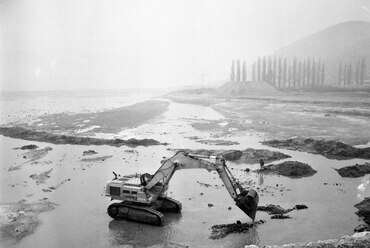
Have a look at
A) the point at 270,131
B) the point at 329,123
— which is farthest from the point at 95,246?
the point at 329,123

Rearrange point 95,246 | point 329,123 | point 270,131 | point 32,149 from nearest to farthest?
point 95,246 → point 32,149 → point 270,131 → point 329,123

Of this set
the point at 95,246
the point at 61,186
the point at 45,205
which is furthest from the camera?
the point at 61,186

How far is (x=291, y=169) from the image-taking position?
78.3ft

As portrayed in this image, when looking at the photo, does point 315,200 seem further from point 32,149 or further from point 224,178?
point 32,149

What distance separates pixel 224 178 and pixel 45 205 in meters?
10.6

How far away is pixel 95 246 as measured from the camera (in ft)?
44.2

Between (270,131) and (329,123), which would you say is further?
(329,123)

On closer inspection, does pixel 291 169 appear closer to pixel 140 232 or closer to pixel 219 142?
pixel 219 142

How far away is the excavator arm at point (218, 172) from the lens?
45.9 feet

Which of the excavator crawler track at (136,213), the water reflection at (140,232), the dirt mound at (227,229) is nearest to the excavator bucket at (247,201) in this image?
the dirt mound at (227,229)

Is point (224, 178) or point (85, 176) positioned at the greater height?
point (224, 178)

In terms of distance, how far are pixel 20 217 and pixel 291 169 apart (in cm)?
1769

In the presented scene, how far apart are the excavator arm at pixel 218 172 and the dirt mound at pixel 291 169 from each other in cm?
997

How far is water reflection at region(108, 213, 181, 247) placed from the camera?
13664 millimetres
